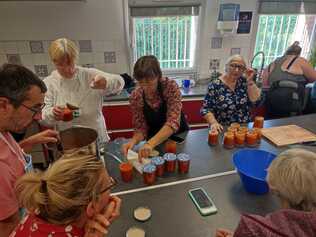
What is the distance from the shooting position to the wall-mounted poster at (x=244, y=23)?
3.16 metres

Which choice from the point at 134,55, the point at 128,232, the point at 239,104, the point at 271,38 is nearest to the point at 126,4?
the point at 134,55

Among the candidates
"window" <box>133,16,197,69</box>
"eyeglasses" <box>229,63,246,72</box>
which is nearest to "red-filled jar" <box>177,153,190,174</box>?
"eyeglasses" <box>229,63,246,72</box>

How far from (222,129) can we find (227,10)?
5.90 ft

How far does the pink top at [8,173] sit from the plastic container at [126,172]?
1.58 feet

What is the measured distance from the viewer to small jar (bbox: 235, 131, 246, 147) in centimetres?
169

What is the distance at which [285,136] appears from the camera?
1.79 meters

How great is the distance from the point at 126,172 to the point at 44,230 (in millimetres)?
597

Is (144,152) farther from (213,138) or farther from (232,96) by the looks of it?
(232,96)

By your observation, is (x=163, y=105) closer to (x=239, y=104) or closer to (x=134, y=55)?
(x=239, y=104)

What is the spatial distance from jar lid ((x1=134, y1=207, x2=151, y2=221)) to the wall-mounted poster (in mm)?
2861

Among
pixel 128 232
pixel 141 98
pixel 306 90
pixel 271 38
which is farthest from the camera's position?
pixel 271 38

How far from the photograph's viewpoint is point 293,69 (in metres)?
2.84

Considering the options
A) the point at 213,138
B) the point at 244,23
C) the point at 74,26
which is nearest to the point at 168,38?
the point at 244,23

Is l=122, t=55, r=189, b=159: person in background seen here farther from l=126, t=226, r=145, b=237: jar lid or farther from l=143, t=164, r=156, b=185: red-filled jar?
l=126, t=226, r=145, b=237: jar lid
